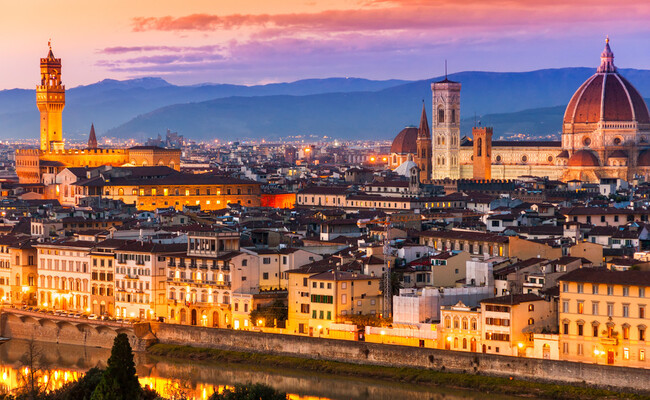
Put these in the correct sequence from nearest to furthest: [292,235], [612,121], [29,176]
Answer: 1. [292,235]
2. [29,176]
3. [612,121]

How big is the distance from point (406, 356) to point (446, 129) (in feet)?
317

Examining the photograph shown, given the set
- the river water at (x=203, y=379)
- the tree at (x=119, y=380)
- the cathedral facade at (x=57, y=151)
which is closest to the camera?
the tree at (x=119, y=380)

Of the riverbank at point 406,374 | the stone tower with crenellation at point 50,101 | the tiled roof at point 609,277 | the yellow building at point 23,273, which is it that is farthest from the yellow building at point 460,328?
the stone tower with crenellation at point 50,101

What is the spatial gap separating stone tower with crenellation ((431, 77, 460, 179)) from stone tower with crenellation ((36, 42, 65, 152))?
3458 centimetres

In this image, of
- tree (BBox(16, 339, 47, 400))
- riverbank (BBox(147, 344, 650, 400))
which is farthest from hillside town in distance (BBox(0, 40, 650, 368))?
tree (BBox(16, 339, 47, 400))

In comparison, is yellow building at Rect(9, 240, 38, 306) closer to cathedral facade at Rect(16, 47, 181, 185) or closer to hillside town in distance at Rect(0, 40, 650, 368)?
hillside town in distance at Rect(0, 40, 650, 368)

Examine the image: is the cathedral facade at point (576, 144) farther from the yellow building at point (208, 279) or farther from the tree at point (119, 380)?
the tree at point (119, 380)

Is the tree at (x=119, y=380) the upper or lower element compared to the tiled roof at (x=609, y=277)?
lower

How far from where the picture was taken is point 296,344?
46125 millimetres

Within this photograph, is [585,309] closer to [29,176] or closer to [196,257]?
[196,257]

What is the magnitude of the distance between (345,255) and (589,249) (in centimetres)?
799

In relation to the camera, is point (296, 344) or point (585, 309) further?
point (296, 344)

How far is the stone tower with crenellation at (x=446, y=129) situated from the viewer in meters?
139

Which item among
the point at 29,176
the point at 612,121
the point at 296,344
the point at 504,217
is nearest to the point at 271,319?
the point at 296,344
